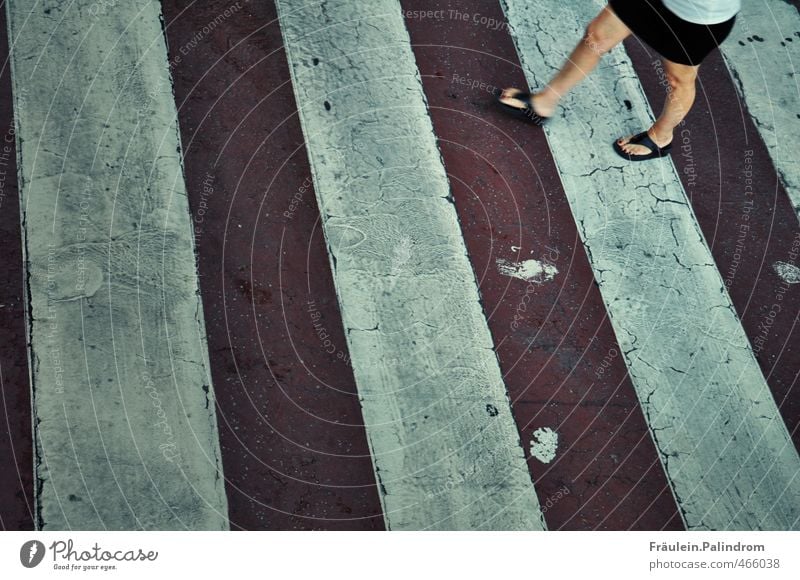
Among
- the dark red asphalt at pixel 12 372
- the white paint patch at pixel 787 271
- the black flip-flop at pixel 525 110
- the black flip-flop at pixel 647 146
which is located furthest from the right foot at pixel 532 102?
→ the dark red asphalt at pixel 12 372

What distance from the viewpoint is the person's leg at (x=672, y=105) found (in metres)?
3.91

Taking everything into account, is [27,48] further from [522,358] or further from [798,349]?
[798,349]

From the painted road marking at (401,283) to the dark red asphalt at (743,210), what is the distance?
1.35 metres

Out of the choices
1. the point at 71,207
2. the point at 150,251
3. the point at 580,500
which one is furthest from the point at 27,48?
the point at 580,500

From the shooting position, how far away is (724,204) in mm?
4238

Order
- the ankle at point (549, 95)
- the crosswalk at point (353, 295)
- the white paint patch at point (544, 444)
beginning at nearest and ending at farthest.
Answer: the crosswalk at point (353, 295)
the white paint patch at point (544, 444)
the ankle at point (549, 95)

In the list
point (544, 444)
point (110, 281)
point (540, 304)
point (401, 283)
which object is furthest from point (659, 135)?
point (110, 281)

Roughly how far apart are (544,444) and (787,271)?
65.9 inches

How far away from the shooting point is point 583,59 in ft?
13.3

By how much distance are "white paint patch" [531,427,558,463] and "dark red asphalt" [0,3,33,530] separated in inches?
89.7

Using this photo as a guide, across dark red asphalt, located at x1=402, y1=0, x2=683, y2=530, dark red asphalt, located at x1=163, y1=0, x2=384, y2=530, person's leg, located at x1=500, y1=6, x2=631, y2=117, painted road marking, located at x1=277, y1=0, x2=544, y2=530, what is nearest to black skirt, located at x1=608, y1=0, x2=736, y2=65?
person's leg, located at x1=500, y1=6, x2=631, y2=117

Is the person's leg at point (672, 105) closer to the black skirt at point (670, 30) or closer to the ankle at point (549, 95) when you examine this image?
the black skirt at point (670, 30)

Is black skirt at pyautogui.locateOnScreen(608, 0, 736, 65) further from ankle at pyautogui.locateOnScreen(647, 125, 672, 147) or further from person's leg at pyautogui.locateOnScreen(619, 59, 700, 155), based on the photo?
ankle at pyautogui.locateOnScreen(647, 125, 672, 147)
